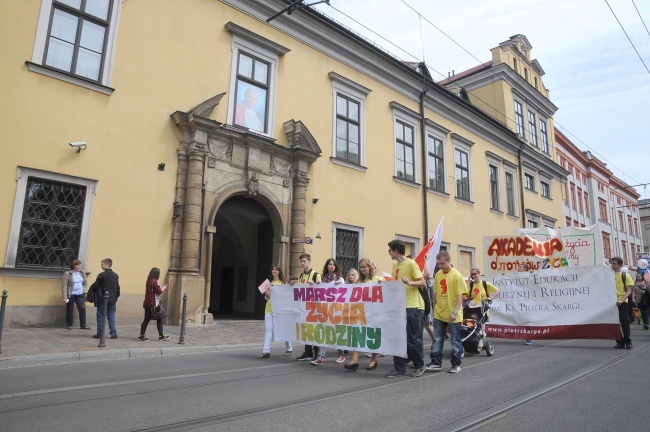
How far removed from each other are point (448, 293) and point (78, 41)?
10749 mm

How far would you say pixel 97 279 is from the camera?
32.7 feet

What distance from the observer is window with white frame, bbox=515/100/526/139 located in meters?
→ 30.8

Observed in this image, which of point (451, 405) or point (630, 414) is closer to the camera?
point (630, 414)

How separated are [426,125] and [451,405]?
60.3ft

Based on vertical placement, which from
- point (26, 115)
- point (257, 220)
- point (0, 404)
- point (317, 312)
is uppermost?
point (26, 115)

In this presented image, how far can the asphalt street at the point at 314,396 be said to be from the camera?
419 centimetres

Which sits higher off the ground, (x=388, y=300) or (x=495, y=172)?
(x=495, y=172)

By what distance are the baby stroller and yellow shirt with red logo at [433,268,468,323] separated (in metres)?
1.84

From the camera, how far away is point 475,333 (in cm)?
885

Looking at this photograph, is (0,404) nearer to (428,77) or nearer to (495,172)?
(428,77)

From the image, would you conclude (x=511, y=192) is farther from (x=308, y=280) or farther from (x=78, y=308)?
(x=78, y=308)

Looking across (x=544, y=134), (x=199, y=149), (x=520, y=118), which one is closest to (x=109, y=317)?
(x=199, y=149)

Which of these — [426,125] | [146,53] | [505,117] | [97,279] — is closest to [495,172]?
[505,117]

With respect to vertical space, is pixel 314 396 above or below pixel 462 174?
below
